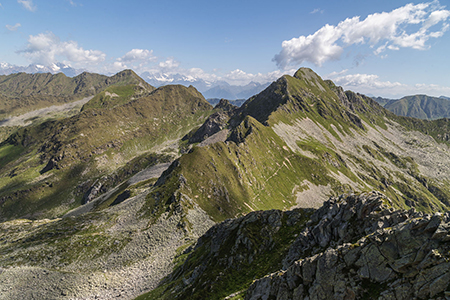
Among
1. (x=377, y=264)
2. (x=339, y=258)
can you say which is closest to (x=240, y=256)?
(x=339, y=258)

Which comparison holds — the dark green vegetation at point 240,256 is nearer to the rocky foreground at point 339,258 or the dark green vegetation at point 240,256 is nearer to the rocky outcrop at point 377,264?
the rocky foreground at point 339,258

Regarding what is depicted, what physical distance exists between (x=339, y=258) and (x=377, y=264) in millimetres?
3603

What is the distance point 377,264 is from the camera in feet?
65.8

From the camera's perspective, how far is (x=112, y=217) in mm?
A: 96500

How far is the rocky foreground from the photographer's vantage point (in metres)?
17.8

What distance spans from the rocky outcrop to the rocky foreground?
0.21 ft

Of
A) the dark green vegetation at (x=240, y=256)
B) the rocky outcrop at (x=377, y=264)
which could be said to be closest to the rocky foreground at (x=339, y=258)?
the rocky outcrop at (x=377, y=264)

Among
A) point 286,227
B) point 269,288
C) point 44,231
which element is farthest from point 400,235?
point 44,231

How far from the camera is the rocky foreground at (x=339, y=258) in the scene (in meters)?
17.8

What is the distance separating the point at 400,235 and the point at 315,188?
7043 inches

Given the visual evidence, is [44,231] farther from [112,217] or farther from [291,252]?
[291,252]

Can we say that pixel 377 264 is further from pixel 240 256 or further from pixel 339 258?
pixel 240 256

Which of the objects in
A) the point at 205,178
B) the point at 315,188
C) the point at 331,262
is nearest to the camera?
the point at 331,262

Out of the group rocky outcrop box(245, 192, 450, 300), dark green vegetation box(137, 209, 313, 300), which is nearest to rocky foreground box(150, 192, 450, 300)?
rocky outcrop box(245, 192, 450, 300)
